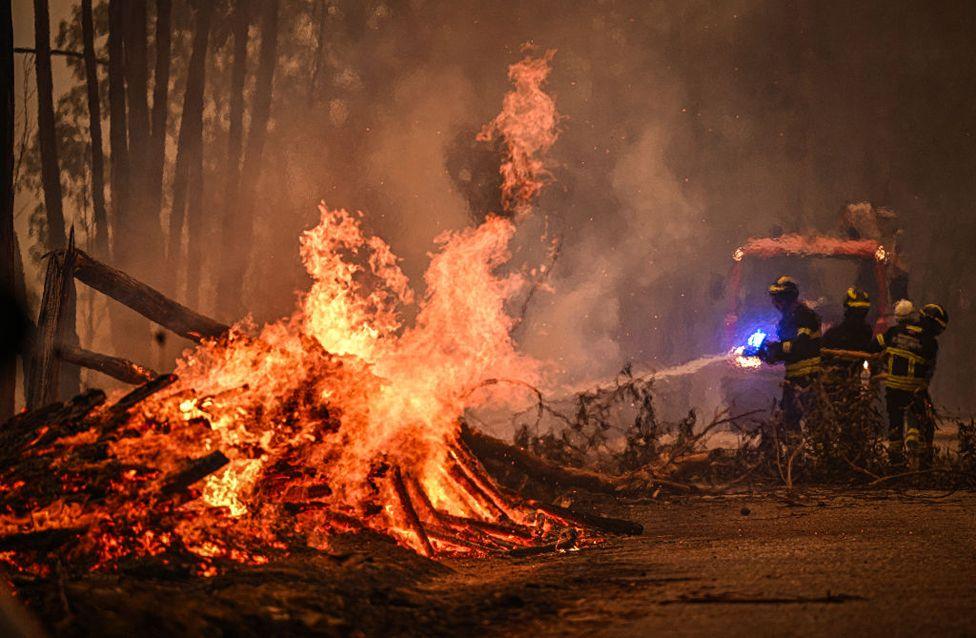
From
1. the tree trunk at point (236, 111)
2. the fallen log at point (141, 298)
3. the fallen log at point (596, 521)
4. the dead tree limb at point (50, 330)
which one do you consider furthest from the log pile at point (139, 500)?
the tree trunk at point (236, 111)

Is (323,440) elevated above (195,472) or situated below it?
above

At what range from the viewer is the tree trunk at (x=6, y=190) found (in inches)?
335

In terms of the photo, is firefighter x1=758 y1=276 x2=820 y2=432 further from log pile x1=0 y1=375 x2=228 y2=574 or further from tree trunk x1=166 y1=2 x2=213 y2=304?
tree trunk x1=166 y1=2 x2=213 y2=304

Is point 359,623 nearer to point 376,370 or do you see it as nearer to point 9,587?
point 9,587

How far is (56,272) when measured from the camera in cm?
695

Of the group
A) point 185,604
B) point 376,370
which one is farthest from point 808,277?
point 185,604

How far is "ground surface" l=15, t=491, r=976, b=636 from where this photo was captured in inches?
143

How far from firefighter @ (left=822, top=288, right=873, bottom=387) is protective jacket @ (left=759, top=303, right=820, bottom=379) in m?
0.20

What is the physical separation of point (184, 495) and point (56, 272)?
122 inches

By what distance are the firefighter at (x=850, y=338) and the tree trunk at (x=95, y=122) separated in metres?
11.3

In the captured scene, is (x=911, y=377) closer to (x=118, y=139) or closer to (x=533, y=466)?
(x=533, y=466)

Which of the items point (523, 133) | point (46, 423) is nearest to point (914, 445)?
point (523, 133)

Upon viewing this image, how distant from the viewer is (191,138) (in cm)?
1639

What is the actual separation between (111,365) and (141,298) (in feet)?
1.94
